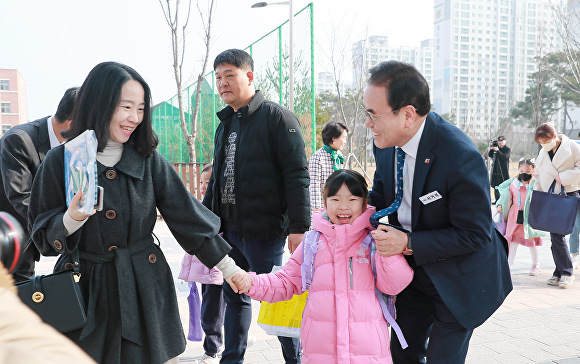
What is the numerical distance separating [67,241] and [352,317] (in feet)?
4.39


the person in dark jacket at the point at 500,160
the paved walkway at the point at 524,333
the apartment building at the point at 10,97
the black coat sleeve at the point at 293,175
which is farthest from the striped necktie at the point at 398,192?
the apartment building at the point at 10,97

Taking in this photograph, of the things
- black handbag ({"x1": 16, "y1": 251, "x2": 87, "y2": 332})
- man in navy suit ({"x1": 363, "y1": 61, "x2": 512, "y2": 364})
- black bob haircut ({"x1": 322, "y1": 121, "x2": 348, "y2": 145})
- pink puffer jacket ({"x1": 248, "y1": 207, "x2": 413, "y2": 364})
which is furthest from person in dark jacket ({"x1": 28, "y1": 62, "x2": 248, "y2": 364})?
black bob haircut ({"x1": 322, "y1": 121, "x2": 348, "y2": 145})

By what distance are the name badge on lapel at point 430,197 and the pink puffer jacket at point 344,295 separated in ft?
0.96

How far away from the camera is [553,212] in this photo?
19.5 ft

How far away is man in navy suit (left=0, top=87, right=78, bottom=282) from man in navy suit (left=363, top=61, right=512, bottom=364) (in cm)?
200

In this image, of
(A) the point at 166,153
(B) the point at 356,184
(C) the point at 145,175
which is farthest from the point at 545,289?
(A) the point at 166,153

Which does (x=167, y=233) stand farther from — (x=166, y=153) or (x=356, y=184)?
(x=166, y=153)

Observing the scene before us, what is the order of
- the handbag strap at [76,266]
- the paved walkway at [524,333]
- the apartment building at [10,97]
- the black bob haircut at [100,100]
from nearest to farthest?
the handbag strap at [76,266]
the black bob haircut at [100,100]
the paved walkway at [524,333]
the apartment building at [10,97]

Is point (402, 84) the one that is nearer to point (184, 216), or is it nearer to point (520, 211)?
point (184, 216)

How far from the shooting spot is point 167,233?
10.8 m

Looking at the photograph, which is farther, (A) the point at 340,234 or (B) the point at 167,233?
(B) the point at 167,233

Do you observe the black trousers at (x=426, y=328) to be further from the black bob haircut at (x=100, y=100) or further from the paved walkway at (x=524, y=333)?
the black bob haircut at (x=100, y=100)

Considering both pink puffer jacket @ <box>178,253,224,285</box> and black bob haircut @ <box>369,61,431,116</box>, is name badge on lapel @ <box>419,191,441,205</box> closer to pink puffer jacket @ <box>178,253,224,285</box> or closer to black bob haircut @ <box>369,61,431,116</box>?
black bob haircut @ <box>369,61,431,116</box>

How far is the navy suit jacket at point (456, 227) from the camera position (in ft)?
7.16
